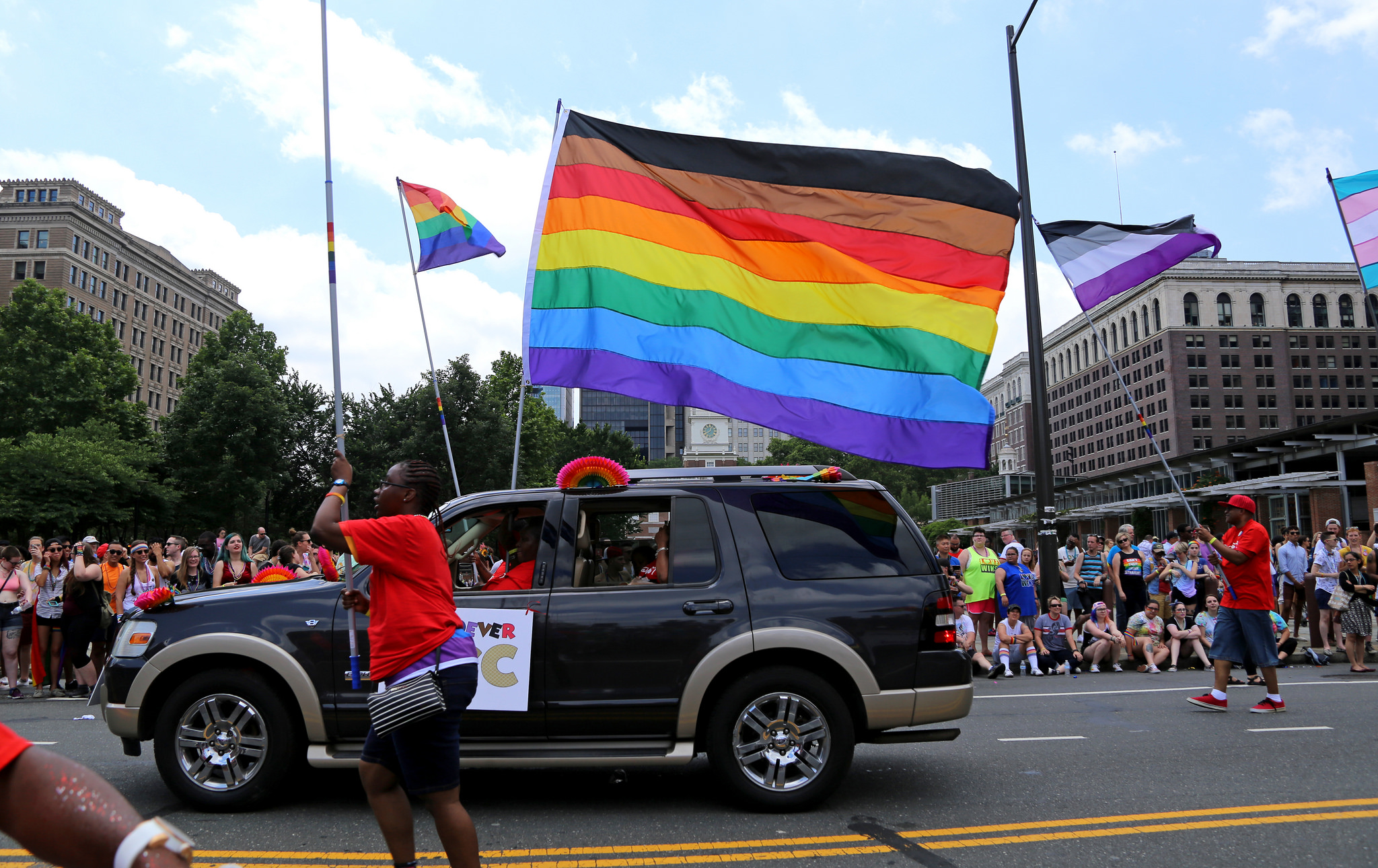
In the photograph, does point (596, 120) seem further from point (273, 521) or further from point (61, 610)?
point (273, 521)

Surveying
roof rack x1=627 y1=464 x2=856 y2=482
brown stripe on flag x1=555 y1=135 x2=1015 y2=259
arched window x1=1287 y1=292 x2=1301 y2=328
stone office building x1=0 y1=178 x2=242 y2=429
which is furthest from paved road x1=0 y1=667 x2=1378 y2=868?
arched window x1=1287 y1=292 x2=1301 y2=328

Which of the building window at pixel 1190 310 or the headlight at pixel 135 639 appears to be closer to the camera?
the headlight at pixel 135 639

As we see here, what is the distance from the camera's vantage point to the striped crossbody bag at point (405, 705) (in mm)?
3605

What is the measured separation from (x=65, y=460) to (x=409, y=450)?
13556 mm

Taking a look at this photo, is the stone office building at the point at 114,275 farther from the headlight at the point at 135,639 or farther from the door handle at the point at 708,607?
the door handle at the point at 708,607

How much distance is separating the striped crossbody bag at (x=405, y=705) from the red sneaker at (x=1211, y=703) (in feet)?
26.4

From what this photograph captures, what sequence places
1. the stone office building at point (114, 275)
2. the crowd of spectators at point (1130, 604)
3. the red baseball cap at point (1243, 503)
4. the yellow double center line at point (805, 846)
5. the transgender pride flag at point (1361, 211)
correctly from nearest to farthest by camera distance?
the yellow double center line at point (805, 846) < the red baseball cap at point (1243, 503) < the crowd of spectators at point (1130, 604) < the transgender pride flag at point (1361, 211) < the stone office building at point (114, 275)

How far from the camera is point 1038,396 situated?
1223 centimetres

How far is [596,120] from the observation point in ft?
27.1

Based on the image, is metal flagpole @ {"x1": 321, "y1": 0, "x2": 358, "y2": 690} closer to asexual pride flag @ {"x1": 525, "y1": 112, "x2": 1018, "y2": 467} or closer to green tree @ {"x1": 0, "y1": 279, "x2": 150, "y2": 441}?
asexual pride flag @ {"x1": 525, "y1": 112, "x2": 1018, "y2": 467}

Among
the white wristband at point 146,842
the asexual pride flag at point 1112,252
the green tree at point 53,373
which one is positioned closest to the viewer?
the white wristband at point 146,842

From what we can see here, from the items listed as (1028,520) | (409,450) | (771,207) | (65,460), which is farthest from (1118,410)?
(771,207)

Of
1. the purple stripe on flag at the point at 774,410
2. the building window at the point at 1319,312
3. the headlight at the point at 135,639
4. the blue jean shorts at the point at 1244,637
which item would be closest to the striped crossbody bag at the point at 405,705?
the headlight at the point at 135,639

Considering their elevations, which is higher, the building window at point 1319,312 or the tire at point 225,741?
the building window at point 1319,312
